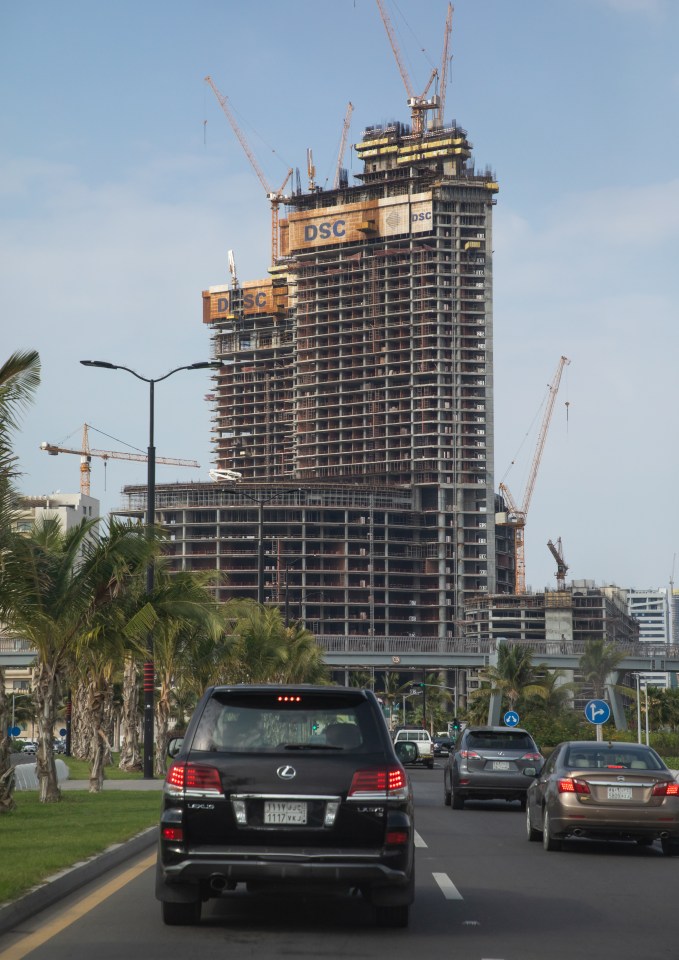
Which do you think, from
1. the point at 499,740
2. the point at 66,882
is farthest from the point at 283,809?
the point at 499,740

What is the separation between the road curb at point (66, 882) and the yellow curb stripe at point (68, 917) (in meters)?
0.21

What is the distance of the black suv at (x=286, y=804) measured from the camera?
9.45m

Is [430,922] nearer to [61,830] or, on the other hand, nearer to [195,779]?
[195,779]

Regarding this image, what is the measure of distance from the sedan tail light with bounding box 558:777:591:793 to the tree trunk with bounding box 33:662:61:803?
10.9 m

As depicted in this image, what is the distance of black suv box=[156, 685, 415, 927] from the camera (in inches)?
372

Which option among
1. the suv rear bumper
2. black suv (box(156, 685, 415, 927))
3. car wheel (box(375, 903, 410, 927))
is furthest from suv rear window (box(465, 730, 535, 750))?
the suv rear bumper

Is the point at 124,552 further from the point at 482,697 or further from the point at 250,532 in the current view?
the point at 250,532

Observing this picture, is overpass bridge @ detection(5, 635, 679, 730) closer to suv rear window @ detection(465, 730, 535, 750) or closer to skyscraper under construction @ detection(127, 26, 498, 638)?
suv rear window @ detection(465, 730, 535, 750)

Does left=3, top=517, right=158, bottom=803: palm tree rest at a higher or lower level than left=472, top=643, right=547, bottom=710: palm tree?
higher

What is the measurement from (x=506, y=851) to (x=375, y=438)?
182 meters

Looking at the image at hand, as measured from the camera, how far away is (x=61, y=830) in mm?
17297

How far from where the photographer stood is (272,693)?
9.80m

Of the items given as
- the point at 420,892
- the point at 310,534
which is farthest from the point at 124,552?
the point at 310,534

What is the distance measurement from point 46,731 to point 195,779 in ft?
54.4
